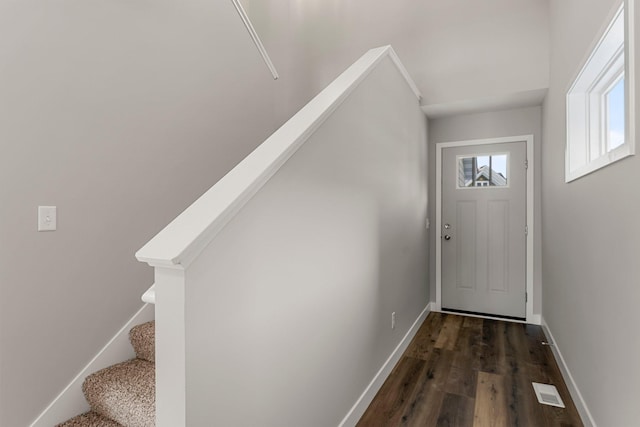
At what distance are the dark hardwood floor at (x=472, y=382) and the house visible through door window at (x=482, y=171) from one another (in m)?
1.46

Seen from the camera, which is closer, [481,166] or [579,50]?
[579,50]

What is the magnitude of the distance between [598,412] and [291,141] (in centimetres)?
184

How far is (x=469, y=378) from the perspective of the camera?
2.33 m

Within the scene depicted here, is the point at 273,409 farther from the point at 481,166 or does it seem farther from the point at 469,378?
the point at 481,166

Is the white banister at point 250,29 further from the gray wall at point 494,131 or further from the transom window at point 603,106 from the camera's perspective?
the transom window at point 603,106

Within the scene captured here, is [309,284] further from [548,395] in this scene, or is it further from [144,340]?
[548,395]

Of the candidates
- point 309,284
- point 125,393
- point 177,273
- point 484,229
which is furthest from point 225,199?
point 484,229

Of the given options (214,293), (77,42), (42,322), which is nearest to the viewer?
(214,293)

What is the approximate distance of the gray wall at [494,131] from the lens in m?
3.39

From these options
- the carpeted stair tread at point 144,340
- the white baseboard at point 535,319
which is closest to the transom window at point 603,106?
the white baseboard at point 535,319

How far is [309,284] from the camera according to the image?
1.36m

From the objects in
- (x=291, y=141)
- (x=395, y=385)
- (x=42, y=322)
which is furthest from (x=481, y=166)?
(x=42, y=322)

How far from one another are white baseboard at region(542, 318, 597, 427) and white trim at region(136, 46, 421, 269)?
1.91 meters

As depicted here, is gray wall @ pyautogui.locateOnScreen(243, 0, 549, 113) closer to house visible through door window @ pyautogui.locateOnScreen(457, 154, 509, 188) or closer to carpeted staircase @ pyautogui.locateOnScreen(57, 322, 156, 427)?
house visible through door window @ pyautogui.locateOnScreen(457, 154, 509, 188)
